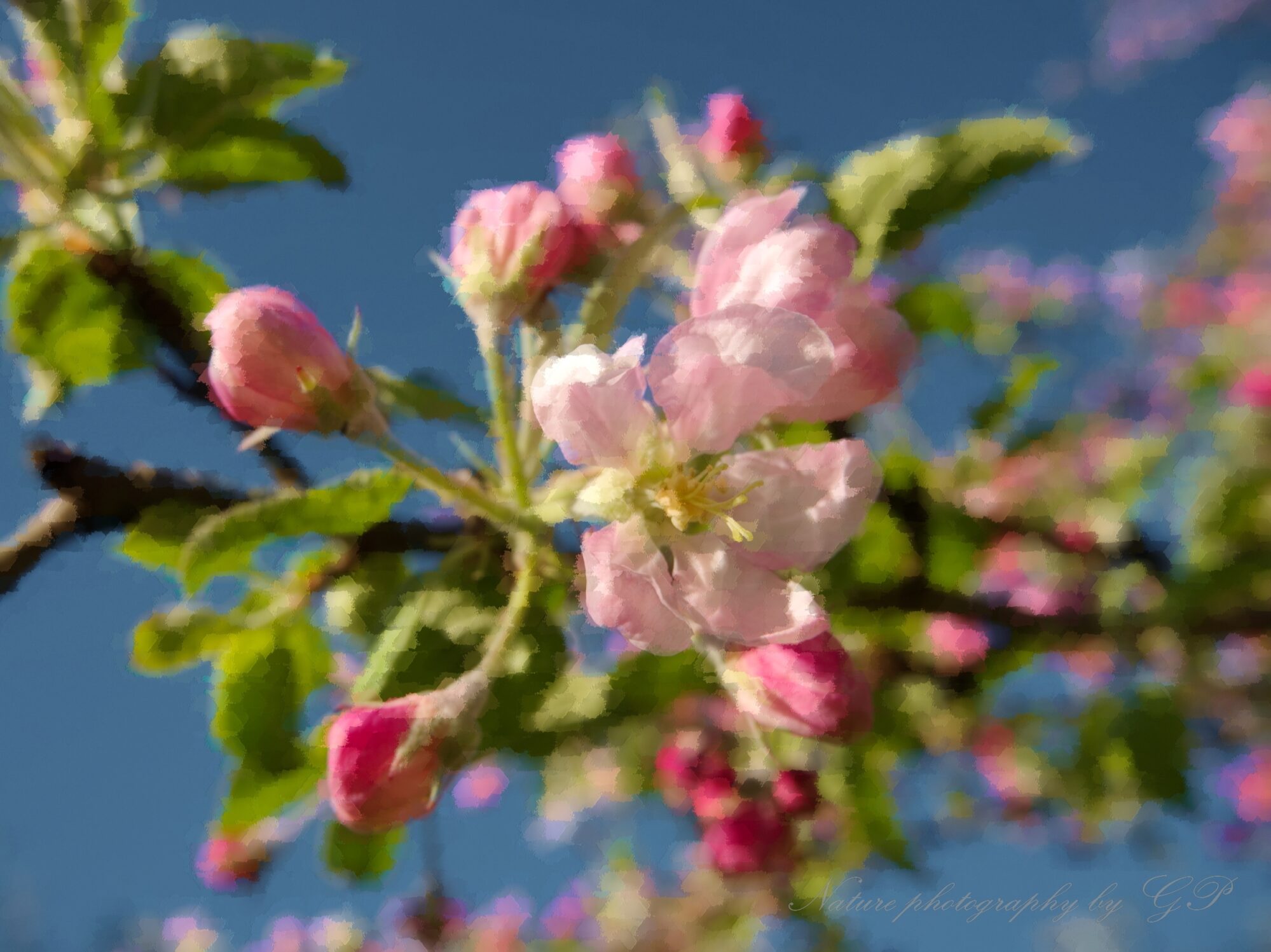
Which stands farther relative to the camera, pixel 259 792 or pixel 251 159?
pixel 251 159

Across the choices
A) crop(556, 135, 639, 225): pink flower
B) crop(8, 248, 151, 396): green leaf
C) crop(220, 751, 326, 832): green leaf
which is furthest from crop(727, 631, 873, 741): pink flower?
crop(8, 248, 151, 396): green leaf

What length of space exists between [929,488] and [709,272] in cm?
91

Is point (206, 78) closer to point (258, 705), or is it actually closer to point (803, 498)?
point (258, 705)

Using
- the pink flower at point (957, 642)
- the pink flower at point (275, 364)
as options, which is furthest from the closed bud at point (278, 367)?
the pink flower at point (957, 642)

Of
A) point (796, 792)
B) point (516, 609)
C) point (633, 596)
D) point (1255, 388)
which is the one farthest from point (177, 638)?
point (1255, 388)

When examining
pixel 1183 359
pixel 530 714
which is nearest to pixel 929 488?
pixel 530 714

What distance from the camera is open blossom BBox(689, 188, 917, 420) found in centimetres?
71

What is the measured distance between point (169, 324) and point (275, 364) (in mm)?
396

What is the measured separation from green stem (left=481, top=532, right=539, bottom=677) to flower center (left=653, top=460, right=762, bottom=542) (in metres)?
0.12

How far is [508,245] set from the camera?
0.87 m

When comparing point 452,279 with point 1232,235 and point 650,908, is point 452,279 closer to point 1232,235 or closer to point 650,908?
point 650,908

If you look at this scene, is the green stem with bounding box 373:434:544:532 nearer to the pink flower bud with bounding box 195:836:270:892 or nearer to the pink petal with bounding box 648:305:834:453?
the pink petal with bounding box 648:305:834:453

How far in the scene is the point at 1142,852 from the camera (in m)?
2.64

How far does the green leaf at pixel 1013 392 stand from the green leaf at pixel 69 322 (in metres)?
1.07
